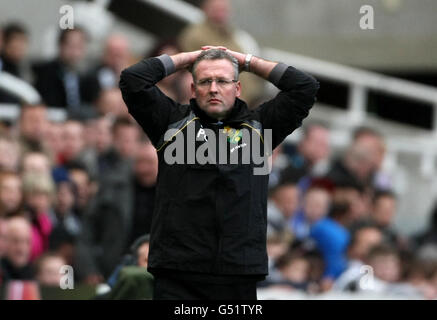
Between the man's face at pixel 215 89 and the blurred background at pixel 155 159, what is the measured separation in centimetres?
143

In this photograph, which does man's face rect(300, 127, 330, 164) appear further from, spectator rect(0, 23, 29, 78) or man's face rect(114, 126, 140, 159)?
spectator rect(0, 23, 29, 78)

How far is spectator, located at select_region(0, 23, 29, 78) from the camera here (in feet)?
42.4

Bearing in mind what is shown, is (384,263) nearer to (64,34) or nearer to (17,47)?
(64,34)

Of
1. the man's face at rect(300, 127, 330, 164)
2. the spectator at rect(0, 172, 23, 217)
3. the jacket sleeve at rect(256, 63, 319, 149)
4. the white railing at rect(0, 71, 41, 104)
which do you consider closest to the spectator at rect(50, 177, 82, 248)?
the spectator at rect(0, 172, 23, 217)

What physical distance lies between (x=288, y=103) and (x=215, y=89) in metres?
0.45

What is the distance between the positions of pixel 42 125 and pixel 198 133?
520cm

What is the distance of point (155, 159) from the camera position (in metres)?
11.7

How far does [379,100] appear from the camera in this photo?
62.7 ft

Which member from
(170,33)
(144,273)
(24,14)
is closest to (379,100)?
(170,33)

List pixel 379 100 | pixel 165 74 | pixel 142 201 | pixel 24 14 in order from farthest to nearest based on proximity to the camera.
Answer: pixel 379 100
pixel 24 14
pixel 142 201
pixel 165 74

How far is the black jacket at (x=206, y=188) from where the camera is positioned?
6984 mm

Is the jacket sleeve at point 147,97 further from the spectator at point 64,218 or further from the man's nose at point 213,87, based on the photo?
the spectator at point 64,218
